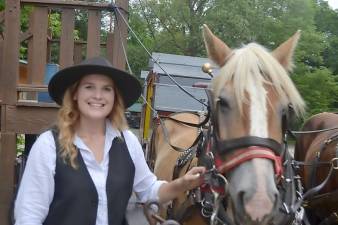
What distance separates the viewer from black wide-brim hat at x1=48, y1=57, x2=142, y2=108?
2.69m

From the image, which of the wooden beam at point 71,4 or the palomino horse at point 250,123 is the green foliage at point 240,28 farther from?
the palomino horse at point 250,123

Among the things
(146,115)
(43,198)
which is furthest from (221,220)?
(146,115)

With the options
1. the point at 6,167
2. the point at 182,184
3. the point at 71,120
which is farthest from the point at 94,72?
the point at 6,167

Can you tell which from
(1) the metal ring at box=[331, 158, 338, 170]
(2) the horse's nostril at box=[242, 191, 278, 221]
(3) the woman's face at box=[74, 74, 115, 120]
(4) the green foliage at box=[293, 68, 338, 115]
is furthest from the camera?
(4) the green foliage at box=[293, 68, 338, 115]

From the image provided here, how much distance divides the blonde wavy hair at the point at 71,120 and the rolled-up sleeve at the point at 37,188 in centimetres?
7

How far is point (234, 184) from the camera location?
253 centimetres

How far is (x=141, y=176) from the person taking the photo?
295 centimetres

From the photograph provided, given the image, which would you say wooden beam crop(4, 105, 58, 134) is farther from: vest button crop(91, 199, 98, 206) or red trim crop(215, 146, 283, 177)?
red trim crop(215, 146, 283, 177)

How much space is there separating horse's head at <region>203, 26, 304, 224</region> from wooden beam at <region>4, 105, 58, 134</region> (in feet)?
7.48

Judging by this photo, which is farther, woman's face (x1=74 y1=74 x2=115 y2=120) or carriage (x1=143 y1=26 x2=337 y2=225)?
woman's face (x1=74 y1=74 x2=115 y2=120)

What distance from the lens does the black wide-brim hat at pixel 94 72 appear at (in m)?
2.69

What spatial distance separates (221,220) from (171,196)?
0.31m

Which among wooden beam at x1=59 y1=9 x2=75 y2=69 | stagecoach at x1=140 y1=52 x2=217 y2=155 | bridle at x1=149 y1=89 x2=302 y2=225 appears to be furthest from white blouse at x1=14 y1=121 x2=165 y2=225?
stagecoach at x1=140 y1=52 x2=217 y2=155

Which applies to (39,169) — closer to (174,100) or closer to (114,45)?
(114,45)
